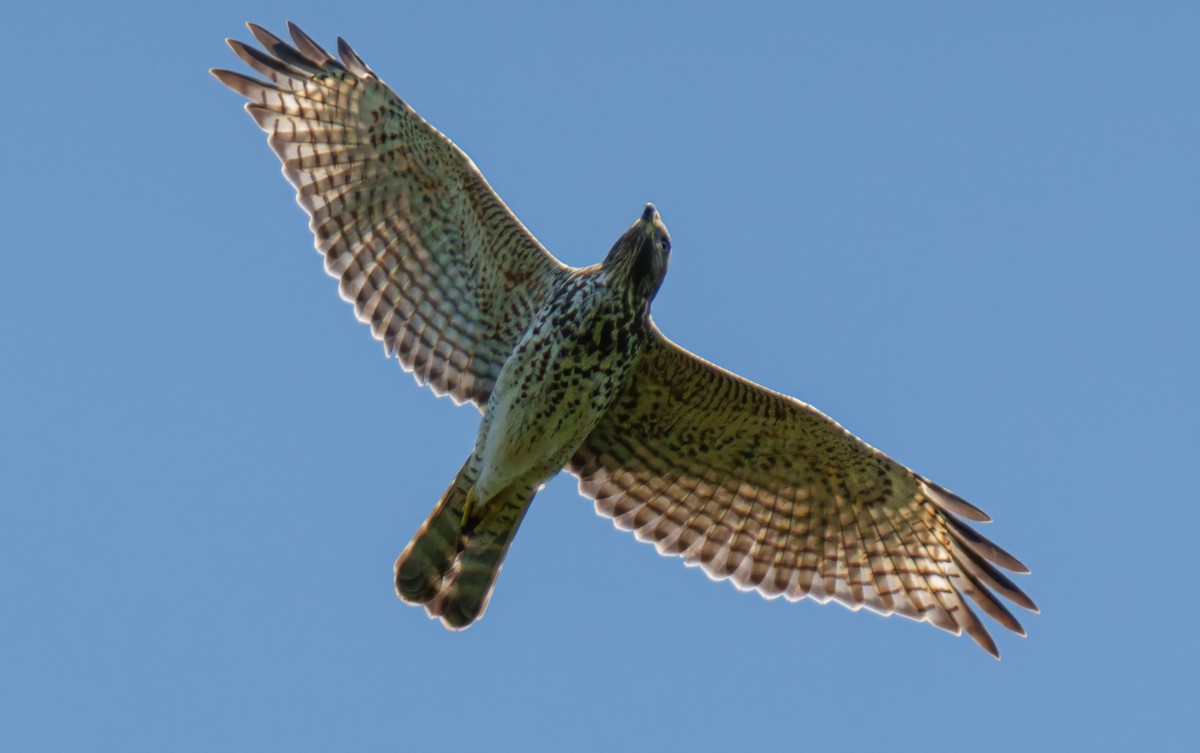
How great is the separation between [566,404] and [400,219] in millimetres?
1701

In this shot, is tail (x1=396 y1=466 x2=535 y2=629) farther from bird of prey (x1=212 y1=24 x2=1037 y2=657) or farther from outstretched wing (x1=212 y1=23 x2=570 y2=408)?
outstretched wing (x1=212 y1=23 x2=570 y2=408)

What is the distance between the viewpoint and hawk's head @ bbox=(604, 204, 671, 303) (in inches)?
414

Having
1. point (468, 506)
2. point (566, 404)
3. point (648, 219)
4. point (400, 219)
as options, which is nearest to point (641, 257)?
point (648, 219)

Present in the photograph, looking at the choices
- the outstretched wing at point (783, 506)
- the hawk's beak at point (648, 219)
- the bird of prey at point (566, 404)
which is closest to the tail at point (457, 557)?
the bird of prey at point (566, 404)

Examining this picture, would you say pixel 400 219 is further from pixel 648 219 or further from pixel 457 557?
pixel 457 557

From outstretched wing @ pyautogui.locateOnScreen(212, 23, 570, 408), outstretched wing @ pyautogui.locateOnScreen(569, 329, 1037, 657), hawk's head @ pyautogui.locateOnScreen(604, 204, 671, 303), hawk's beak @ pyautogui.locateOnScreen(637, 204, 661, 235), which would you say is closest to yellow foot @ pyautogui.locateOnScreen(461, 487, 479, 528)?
outstretched wing @ pyautogui.locateOnScreen(212, 23, 570, 408)

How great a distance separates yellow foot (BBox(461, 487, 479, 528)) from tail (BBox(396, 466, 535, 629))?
2 centimetres

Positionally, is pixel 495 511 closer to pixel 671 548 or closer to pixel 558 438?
pixel 558 438

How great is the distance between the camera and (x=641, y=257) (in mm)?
10516

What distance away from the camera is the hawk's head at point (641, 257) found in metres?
10.5

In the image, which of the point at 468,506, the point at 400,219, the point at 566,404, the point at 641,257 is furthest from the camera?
the point at 400,219

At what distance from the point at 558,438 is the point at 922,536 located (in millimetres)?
2566

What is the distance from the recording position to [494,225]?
36.0 feet

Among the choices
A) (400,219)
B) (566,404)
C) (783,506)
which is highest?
(400,219)
